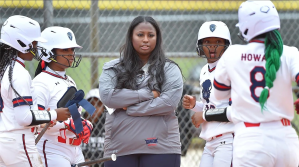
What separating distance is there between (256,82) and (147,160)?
53.4 inches

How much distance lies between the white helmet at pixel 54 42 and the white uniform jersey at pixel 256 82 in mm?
1762

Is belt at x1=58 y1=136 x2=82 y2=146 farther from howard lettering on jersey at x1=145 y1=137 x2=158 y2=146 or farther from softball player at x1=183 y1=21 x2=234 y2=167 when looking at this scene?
softball player at x1=183 y1=21 x2=234 y2=167

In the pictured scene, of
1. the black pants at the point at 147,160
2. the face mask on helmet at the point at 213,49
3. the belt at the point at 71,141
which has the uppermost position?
the face mask on helmet at the point at 213,49

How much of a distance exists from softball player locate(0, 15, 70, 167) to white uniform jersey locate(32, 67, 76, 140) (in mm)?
280

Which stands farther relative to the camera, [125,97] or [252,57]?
[125,97]

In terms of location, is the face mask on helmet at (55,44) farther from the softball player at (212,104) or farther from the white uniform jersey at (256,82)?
the white uniform jersey at (256,82)

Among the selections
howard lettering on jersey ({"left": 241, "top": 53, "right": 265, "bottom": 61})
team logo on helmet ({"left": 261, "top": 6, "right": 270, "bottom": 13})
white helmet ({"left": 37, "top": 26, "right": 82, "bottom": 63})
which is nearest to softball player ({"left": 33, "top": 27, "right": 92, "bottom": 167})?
white helmet ({"left": 37, "top": 26, "right": 82, "bottom": 63})

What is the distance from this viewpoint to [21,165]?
3.51 m

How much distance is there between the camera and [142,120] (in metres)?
4.00

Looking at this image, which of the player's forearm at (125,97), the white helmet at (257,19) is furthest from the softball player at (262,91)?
the player's forearm at (125,97)

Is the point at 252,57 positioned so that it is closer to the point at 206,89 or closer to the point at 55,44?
the point at 206,89

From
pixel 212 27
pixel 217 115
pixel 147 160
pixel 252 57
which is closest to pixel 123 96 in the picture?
pixel 147 160

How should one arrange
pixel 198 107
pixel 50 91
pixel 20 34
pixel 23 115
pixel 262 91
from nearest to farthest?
pixel 262 91
pixel 23 115
pixel 20 34
pixel 50 91
pixel 198 107

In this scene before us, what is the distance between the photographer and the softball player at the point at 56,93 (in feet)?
13.2
